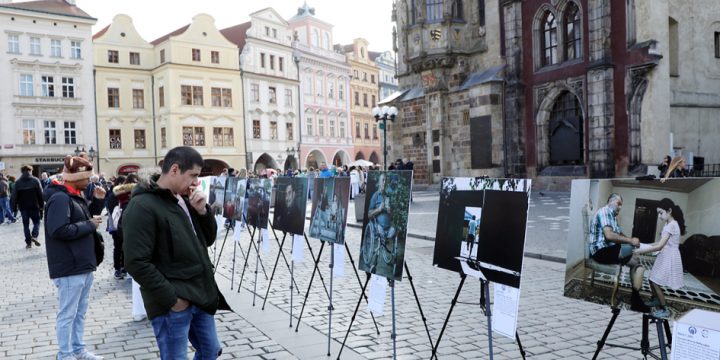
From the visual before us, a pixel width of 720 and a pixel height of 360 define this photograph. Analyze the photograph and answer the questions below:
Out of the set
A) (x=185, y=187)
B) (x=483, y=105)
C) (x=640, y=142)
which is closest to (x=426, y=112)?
(x=483, y=105)

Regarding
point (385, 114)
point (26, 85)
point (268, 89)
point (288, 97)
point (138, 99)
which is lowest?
point (385, 114)

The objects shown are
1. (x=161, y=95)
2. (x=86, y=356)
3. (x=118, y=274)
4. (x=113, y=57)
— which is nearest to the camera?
(x=86, y=356)

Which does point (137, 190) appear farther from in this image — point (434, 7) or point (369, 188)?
point (434, 7)

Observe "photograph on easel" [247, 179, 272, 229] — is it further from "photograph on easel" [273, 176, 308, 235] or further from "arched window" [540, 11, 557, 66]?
"arched window" [540, 11, 557, 66]

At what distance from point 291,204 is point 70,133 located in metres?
43.2

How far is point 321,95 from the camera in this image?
57.4 metres

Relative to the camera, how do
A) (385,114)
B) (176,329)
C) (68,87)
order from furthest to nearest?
(68,87) < (385,114) < (176,329)

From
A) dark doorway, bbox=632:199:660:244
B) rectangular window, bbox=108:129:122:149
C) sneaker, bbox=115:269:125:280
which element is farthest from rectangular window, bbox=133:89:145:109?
dark doorway, bbox=632:199:660:244

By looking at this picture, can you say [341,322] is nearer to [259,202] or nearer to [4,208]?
[259,202]

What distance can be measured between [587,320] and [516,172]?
1940cm

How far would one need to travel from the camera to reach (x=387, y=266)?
5082mm

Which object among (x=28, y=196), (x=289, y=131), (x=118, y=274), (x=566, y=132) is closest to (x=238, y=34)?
(x=289, y=131)

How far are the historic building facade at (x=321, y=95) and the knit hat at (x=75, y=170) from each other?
49448mm

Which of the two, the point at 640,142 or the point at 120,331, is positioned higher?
the point at 640,142
